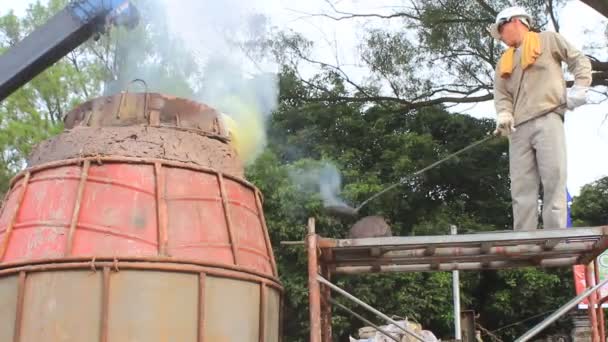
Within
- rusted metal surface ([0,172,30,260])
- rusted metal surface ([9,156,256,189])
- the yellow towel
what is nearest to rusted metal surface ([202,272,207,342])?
rusted metal surface ([9,156,256,189])

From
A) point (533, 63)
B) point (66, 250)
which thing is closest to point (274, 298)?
point (66, 250)

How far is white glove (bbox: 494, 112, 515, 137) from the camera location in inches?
279

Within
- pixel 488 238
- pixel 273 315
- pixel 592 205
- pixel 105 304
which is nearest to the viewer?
pixel 488 238

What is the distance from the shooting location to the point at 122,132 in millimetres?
7836

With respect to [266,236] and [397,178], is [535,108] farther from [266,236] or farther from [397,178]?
[397,178]

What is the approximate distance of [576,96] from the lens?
6605mm

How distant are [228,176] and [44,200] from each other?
6.46ft

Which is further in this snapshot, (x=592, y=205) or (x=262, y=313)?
(x=592, y=205)

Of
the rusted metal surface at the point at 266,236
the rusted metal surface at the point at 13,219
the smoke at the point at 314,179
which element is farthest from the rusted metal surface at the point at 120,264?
the smoke at the point at 314,179

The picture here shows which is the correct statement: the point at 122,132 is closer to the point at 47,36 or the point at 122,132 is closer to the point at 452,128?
the point at 47,36

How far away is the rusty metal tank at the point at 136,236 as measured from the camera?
6.61 m

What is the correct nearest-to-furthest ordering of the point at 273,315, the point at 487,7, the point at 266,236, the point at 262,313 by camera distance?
the point at 262,313 < the point at 273,315 < the point at 266,236 < the point at 487,7

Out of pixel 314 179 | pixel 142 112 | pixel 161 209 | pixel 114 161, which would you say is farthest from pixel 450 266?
pixel 314 179

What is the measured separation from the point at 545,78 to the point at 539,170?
889 millimetres
